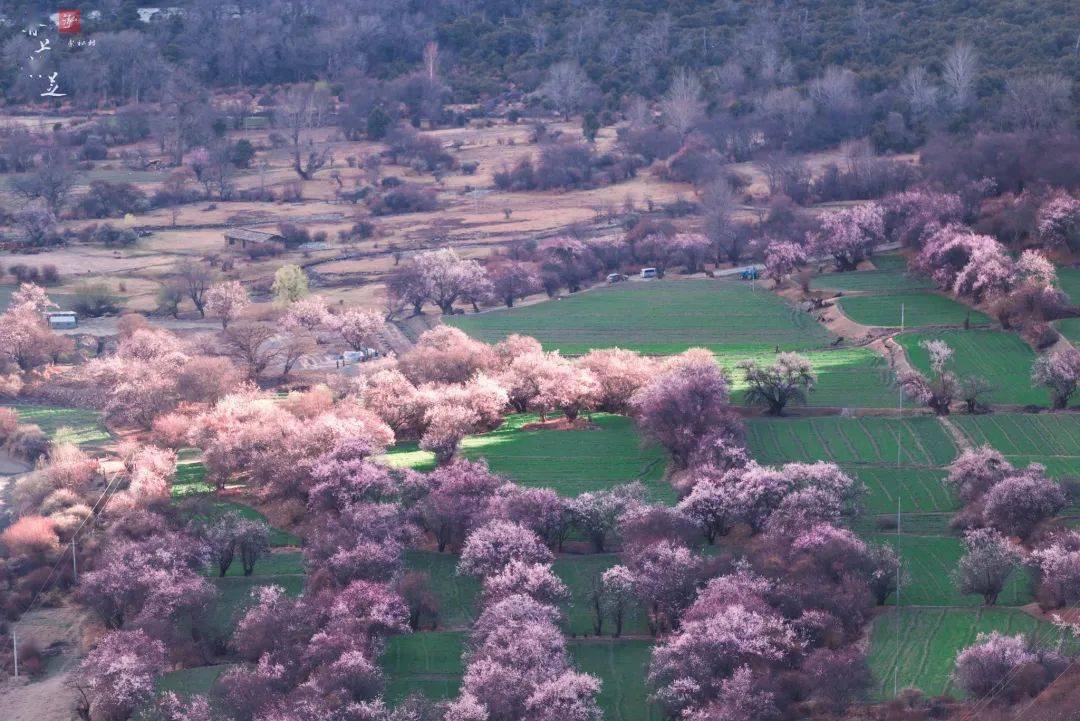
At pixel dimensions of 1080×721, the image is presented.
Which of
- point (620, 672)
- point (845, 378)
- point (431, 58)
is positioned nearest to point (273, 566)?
point (620, 672)

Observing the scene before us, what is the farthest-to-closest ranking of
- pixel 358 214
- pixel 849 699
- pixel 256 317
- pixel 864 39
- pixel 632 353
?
pixel 864 39 → pixel 358 214 → pixel 256 317 → pixel 632 353 → pixel 849 699

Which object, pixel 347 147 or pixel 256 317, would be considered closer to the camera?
pixel 256 317

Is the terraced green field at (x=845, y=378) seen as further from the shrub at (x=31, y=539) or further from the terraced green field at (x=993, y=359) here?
the shrub at (x=31, y=539)

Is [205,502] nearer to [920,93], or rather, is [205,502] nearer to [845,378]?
[845,378]

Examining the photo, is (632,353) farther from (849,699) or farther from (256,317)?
(849,699)

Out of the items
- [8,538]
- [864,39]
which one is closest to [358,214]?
[864,39]

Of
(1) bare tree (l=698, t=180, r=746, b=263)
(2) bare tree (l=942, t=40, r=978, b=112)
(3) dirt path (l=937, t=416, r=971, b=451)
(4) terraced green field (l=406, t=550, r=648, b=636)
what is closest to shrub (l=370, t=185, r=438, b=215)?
(1) bare tree (l=698, t=180, r=746, b=263)
